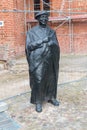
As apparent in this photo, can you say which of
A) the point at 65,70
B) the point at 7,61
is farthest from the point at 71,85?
the point at 7,61

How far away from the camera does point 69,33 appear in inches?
398

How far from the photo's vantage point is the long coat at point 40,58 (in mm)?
4969

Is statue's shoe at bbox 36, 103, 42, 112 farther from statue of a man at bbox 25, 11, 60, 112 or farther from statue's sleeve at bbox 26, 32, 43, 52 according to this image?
statue's sleeve at bbox 26, 32, 43, 52

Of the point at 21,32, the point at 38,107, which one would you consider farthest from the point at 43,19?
the point at 21,32

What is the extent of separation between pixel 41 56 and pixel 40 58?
0.04 metres

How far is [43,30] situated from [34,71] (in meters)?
0.72

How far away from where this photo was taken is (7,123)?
4727 millimetres

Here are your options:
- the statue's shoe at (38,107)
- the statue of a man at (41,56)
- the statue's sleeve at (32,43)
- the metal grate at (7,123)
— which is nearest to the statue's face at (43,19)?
the statue of a man at (41,56)

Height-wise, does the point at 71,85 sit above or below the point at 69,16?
below

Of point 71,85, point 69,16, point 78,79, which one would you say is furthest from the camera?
point 69,16

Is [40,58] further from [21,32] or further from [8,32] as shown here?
[21,32]

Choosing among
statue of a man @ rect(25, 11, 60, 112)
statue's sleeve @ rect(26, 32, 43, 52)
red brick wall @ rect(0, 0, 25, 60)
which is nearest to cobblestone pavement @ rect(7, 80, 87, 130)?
statue of a man @ rect(25, 11, 60, 112)

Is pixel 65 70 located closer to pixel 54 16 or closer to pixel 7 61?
pixel 7 61

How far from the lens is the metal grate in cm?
455
